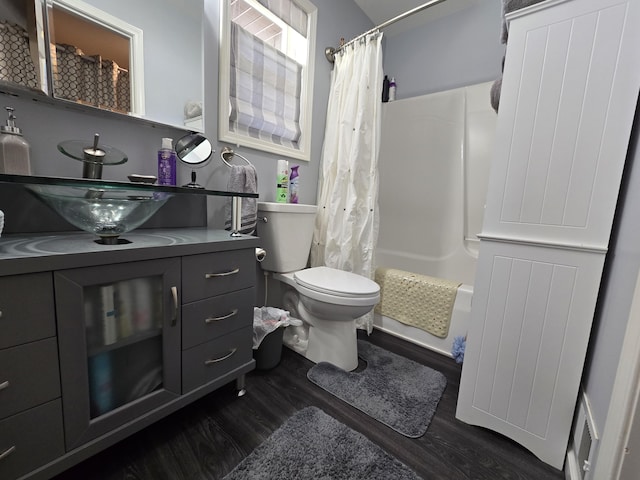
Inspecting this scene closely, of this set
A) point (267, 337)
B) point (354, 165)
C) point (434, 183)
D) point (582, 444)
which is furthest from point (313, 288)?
point (434, 183)

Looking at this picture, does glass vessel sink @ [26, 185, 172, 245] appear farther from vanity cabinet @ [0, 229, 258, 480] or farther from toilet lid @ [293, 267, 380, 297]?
toilet lid @ [293, 267, 380, 297]

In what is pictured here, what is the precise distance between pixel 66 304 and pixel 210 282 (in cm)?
38

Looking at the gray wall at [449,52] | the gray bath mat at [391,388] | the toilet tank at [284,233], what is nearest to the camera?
the gray bath mat at [391,388]

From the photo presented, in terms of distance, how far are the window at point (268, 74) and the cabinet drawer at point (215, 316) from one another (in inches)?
32.6

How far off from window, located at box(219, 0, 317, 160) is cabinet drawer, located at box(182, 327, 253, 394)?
38.0 inches

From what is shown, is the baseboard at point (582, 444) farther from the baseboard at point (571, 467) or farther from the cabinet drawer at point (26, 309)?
the cabinet drawer at point (26, 309)

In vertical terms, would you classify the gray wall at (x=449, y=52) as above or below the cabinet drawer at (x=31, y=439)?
above

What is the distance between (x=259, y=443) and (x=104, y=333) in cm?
63

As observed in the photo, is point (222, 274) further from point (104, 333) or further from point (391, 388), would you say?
point (391, 388)

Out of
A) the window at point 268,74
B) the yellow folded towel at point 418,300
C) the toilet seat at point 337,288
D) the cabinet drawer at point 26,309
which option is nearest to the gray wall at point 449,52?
the window at point 268,74

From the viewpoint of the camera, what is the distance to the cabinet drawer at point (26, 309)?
599mm

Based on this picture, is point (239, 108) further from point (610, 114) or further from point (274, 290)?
point (610, 114)

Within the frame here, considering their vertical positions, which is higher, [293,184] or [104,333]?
[293,184]

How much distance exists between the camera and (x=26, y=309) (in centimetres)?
62
